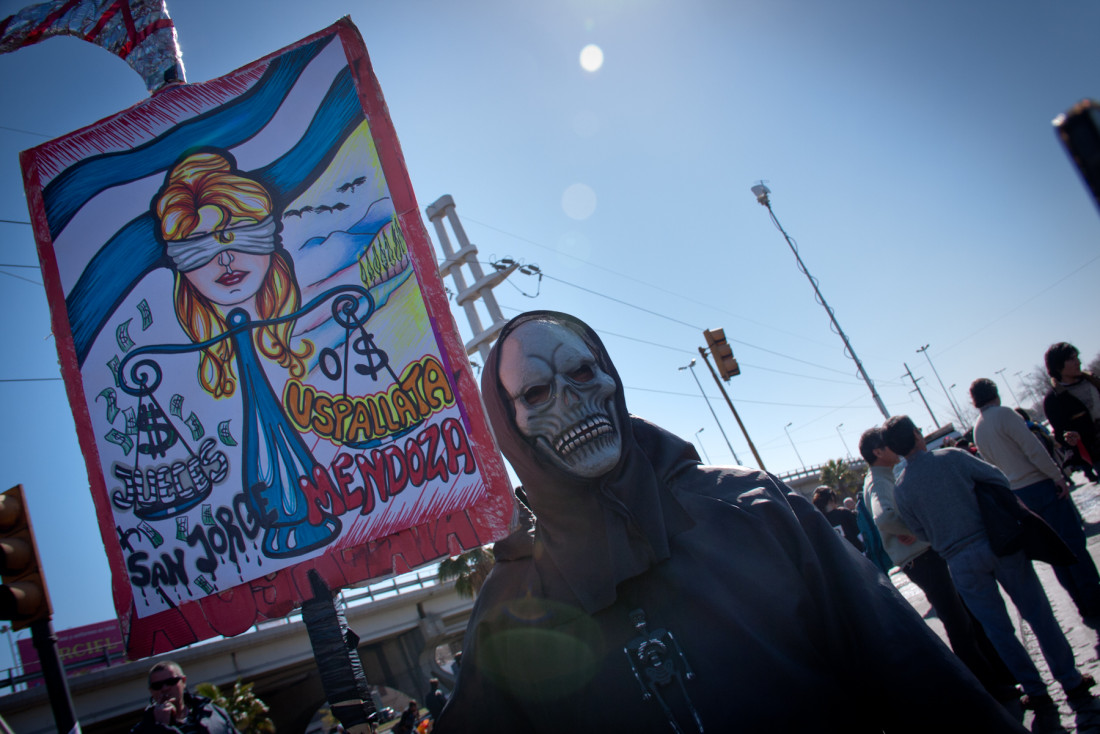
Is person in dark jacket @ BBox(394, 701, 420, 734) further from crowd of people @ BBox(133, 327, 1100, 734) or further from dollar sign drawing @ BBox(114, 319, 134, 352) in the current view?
crowd of people @ BBox(133, 327, 1100, 734)

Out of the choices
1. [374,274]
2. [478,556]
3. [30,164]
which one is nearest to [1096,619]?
[374,274]

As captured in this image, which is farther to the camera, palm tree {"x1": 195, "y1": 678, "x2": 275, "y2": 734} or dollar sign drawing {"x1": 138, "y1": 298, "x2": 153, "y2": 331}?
palm tree {"x1": 195, "y1": 678, "x2": 275, "y2": 734}

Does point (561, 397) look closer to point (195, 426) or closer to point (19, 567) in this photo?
point (19, 567)

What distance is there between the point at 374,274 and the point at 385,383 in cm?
113

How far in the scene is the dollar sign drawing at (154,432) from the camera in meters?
5.90

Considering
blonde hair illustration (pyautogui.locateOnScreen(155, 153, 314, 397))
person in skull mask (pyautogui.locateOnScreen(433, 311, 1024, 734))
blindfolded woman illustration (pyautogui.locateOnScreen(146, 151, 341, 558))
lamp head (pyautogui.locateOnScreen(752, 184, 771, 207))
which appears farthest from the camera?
lamp head (pyautogui.locateOnScreen(752, 184, 771, 207))

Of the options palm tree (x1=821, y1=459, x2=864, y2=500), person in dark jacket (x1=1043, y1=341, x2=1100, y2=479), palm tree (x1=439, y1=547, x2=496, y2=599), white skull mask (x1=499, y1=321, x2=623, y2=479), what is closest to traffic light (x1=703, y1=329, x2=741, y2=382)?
person in dark jacket (x1=1043, y1=341, x2=1100, y2=479)

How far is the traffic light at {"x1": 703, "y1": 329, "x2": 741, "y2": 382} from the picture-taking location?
38.2 feet

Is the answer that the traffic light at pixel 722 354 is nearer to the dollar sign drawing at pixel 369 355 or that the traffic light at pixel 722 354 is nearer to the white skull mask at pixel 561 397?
the dollar sign drawing at pixel 369 355

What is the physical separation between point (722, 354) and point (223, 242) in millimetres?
8769

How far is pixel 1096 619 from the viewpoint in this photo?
373 cm

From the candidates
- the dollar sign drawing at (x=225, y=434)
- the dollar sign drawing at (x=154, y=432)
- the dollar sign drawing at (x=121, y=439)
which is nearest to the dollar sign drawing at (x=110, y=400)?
the dollar sign drawing at (x=121, y=439)

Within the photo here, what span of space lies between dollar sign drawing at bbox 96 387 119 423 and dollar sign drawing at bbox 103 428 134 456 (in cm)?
16

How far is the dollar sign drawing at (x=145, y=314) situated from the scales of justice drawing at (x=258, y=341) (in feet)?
0.06
